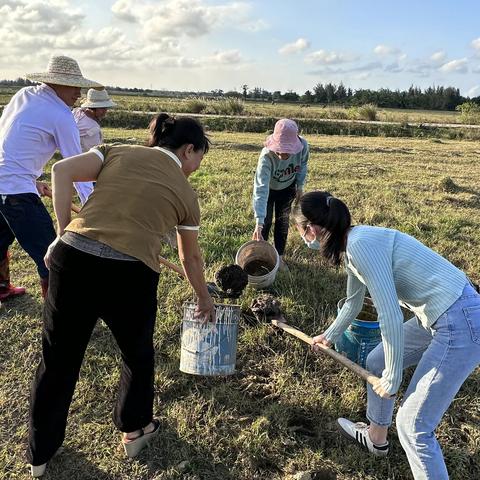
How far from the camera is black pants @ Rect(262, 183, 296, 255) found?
16.6ft

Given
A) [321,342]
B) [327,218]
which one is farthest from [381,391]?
[327,218]

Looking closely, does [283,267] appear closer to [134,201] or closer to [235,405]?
[235,405]

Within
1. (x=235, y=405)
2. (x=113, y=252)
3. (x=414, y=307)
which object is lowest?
(x=235, y=405)

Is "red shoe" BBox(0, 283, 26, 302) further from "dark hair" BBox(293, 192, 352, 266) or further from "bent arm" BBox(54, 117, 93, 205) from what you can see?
"dark hair" BBox(293, 192, 352, 266)

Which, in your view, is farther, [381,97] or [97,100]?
[381,97]

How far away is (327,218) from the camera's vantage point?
2336mm

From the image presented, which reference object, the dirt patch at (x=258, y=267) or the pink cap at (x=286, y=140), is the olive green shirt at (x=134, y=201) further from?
the dirt patch at (x=258, y=267)

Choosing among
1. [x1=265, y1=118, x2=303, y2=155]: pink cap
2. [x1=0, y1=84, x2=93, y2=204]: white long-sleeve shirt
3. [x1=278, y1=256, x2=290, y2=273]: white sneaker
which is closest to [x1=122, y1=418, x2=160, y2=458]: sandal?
[x1=0, y1=84, x2=93, y2=204]: white long-sleeve shirt

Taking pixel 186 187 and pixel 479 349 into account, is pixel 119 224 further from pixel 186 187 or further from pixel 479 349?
pixel 479 349

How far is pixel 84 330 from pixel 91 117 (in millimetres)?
3492

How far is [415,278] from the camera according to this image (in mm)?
2350

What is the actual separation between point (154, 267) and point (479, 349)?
5.12ft

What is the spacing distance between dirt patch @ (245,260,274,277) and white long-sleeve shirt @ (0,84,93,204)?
174 cm

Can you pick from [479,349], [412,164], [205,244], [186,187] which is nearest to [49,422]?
[186,187]
